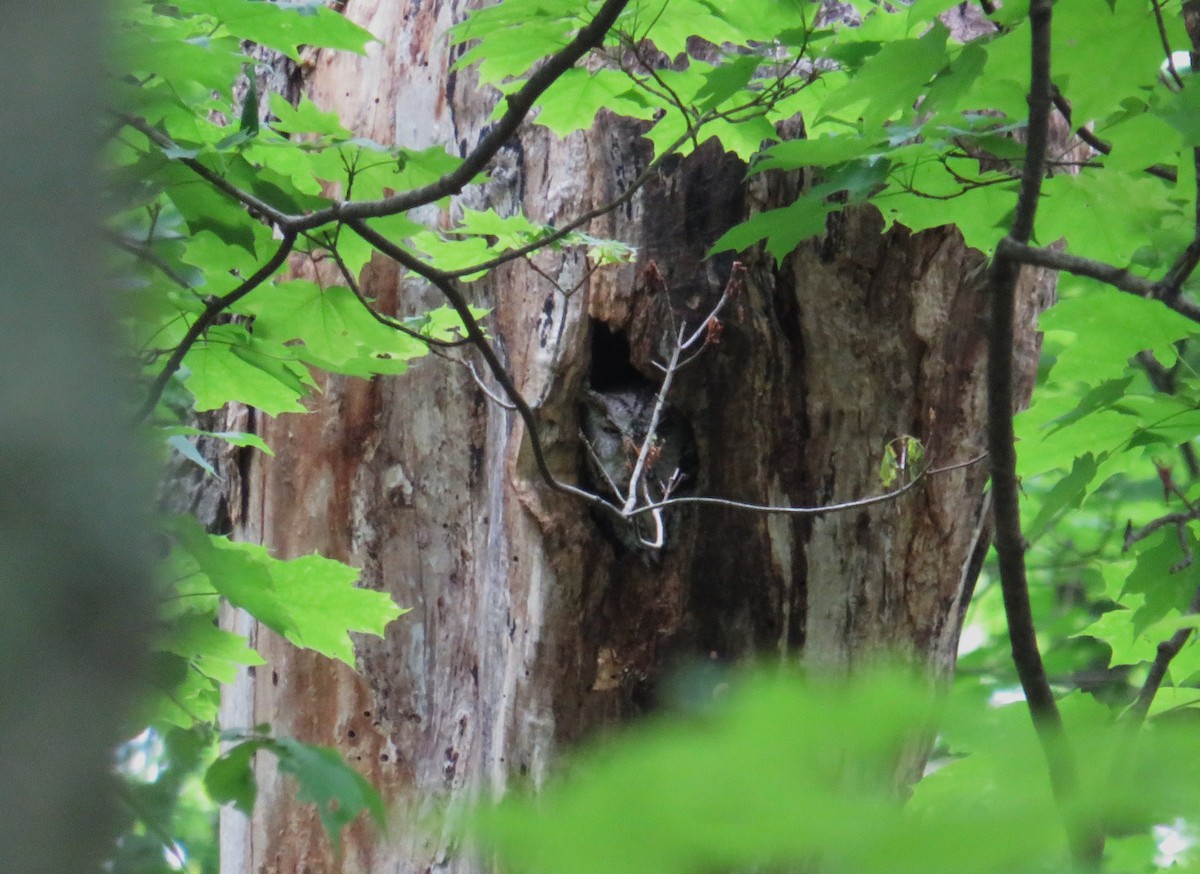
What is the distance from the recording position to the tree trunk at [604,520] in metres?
2.53

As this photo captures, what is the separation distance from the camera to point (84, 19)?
1.09 feet

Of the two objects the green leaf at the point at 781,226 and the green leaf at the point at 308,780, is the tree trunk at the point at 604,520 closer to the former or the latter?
the green leaf at the point at 781,226

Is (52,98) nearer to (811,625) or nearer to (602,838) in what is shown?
(602,838)

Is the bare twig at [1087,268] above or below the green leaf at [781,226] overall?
below

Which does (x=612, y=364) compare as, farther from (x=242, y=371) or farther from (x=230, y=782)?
(x=230, y=782)

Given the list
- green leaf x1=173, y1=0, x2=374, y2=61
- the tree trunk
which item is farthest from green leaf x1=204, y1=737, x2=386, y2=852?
the tree trunk

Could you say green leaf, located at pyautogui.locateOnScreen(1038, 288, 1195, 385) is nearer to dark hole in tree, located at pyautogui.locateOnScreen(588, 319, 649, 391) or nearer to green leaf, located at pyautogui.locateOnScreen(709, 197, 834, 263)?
green leaf, located at pyautogui.locateOnScreen(709, 197, 834, 263)

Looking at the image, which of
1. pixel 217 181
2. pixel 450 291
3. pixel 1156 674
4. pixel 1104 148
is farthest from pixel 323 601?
pixel 1104 148

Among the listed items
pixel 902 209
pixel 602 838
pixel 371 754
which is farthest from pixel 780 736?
pixel 371 754

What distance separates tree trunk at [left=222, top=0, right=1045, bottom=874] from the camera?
2533 millimetres

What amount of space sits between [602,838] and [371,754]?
2432 mm

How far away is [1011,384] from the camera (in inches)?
51.9

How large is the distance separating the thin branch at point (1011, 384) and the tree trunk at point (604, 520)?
1217mm

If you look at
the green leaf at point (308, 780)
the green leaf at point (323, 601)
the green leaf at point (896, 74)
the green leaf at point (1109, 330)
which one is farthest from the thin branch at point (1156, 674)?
the green leaf at point (323, 601)
